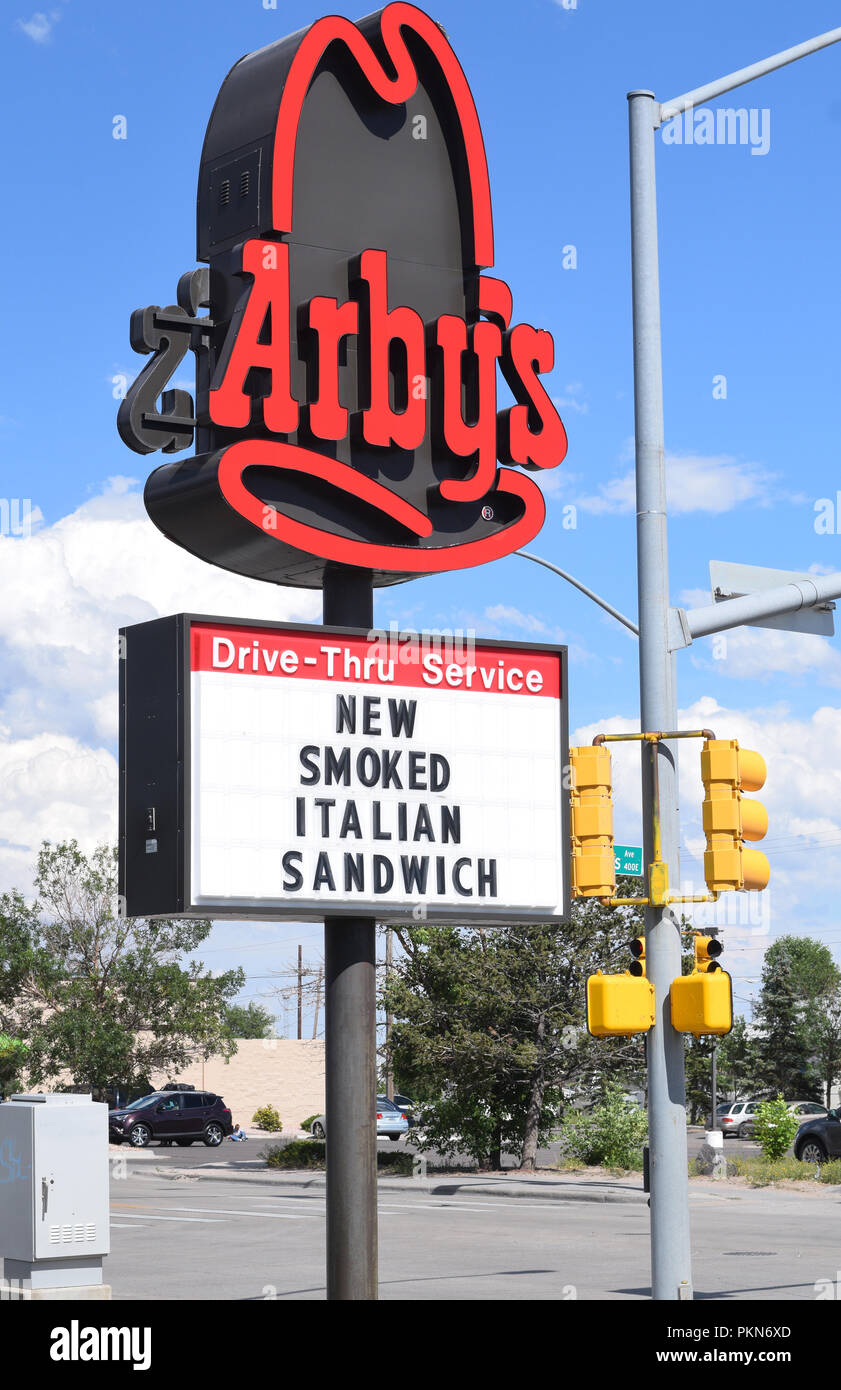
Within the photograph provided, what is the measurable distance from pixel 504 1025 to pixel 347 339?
23.7 m

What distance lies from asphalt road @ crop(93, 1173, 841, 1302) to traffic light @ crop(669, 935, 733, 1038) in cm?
645

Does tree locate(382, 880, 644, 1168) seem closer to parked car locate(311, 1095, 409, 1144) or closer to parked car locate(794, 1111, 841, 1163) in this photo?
parked car locate(794, 1111, 841, 1163)

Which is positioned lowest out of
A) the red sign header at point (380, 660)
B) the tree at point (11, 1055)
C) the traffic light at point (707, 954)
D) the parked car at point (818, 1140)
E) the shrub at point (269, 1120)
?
the shrub at point (269, 1120)

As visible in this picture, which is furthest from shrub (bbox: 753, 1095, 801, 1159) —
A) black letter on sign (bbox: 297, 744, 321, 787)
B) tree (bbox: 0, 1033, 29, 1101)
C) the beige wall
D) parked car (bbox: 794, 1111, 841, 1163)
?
the beige wall

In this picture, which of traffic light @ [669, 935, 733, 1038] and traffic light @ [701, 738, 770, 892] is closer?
traffic light @ [669, 935, 733, 1038]

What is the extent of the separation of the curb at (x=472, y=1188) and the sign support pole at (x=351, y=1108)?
19.3m

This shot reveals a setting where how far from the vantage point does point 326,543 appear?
443 inches

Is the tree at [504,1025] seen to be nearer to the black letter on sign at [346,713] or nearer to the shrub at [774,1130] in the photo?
the shrub at [774,1130]

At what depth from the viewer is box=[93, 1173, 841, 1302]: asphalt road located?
17.5 meters

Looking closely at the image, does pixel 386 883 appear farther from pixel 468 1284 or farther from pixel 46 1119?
pixel 468 1284

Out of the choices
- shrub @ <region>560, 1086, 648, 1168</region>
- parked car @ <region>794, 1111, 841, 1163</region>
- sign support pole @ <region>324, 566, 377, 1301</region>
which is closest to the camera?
sign support pole @ <region>324, 566, 377, 1301</region>

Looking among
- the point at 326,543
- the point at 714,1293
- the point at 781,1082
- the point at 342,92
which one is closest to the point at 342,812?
the point at 326,543

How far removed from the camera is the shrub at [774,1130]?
34.5 metres

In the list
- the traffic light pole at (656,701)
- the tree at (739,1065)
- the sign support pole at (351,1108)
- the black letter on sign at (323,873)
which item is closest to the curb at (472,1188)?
the traffic light pole at (656,701)
